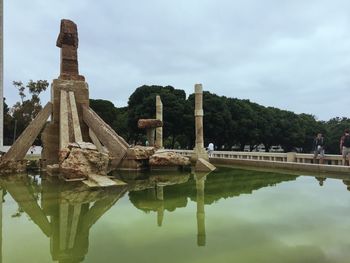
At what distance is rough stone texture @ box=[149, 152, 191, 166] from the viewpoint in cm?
1536

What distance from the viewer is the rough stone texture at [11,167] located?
14.5m

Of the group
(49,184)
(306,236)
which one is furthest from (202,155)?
(306,236)

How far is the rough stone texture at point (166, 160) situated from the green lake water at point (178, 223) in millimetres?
4056

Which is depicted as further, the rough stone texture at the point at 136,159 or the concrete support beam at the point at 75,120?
the rough stone texture at the point at 136,159

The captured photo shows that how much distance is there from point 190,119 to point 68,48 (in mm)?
19245

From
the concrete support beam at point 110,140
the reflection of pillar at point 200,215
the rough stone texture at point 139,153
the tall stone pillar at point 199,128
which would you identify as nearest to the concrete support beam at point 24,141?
the concrete support beam at point 110,140

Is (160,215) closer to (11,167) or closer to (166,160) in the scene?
(166,160)

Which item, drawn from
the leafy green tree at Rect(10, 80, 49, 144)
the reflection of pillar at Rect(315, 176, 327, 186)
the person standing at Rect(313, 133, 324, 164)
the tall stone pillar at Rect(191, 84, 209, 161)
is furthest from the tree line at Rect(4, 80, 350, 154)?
the reflection of pillar at Rect(315, 176, 327, 186)

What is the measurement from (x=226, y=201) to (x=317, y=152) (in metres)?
6.98

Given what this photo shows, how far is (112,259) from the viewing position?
4.62 m

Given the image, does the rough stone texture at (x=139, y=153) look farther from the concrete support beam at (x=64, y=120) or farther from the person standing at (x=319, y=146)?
the person standing at (x=319, y=146)

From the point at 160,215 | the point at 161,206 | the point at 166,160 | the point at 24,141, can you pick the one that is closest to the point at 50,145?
the point at 24,141

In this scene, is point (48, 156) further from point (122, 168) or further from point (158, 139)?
point (158, 139)

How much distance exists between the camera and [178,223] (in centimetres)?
660
